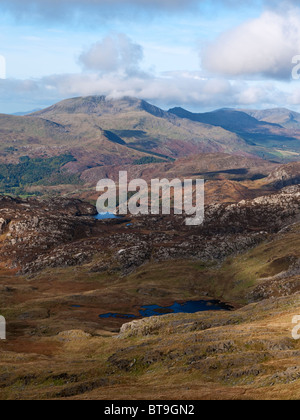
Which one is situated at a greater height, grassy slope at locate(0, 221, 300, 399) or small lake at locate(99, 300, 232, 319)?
grassy slope at locate(0, 221, 300, 399)

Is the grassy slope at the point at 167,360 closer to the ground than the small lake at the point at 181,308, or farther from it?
farther from it

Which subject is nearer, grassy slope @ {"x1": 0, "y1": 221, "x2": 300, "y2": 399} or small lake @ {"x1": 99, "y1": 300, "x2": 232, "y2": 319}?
grassy slope @ {"x1": 0, "y1": 221, "x2": 300, "y2": 399}

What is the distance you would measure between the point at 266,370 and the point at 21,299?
154271 mm

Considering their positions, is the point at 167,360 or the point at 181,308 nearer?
the point at 167,360

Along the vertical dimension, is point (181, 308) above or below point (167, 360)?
below

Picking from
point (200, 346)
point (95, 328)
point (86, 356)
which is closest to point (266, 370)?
point (200, 346)

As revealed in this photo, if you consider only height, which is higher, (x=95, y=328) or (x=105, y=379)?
(x=105, y=379)

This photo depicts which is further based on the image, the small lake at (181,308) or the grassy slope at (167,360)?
the small lake at (181,308)
